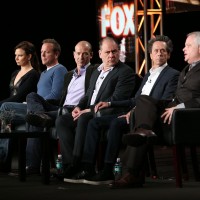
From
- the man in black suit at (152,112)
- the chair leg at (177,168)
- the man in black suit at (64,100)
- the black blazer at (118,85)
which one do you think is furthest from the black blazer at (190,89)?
the man in black suit at (64,100)

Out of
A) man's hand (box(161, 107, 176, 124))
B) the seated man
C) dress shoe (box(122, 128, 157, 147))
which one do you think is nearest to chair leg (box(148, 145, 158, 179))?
man's hand (box(161, 107, 176, 124))

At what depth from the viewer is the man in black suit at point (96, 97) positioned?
19.5ft

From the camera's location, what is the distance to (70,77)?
6859 mm

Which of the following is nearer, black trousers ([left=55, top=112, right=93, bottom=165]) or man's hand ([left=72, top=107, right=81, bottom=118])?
black trousers ([left=55, top=112, right=93, bottom=165])

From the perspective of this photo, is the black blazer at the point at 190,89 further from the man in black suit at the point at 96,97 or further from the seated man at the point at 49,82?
the seated man at the point at 49,82

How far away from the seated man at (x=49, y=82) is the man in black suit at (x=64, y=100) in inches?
5.6

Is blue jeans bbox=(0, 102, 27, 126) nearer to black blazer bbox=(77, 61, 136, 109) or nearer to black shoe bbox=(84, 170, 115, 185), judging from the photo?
black blazer bbox=(77, 61, 136, 109)

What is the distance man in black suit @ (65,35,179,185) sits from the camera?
224 inches

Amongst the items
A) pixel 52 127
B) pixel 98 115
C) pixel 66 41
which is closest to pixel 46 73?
pixel 52 127

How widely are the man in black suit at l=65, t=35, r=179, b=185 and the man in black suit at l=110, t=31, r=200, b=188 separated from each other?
19 cm

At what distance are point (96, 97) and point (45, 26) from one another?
6024mm

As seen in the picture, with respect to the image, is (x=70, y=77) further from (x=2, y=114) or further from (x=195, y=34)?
(x=195, y=34)

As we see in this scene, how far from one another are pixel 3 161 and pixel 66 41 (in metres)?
5.98

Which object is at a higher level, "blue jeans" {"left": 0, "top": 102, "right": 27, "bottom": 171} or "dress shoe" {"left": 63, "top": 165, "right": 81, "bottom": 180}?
"blue jeans" {"left": 0, "top": 102, "right": 27, "bottom": 171}
